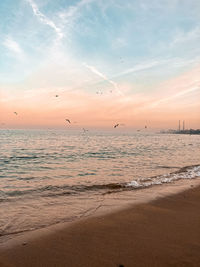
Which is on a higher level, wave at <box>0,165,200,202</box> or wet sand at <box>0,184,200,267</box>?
wet sand at <box>0,184,200,267</box>

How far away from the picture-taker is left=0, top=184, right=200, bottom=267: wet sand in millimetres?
3590

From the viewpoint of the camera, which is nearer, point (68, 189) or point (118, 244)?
point (118, 244)

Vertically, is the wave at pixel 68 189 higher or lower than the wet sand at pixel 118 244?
lower

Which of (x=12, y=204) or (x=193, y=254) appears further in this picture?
(x=12, y=204)

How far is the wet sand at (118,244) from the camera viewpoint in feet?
11.8

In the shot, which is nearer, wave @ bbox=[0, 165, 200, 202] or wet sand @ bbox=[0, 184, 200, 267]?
wet sand @ bbox=[0, 184, 200, 267]

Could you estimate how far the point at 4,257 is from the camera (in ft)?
12.3

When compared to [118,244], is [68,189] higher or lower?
lower

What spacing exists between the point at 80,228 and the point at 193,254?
2.59 m

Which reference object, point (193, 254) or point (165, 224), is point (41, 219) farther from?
point (193, 254)

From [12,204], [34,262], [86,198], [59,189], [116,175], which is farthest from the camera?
[116,175]

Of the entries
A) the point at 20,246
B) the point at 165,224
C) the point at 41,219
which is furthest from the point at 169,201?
the point at 20,246

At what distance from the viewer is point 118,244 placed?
4176 mm

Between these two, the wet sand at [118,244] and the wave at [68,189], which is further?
the wave at [68,189]
